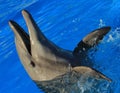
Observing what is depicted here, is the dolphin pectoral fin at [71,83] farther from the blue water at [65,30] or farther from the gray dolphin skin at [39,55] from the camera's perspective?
the blue water at [65,30]

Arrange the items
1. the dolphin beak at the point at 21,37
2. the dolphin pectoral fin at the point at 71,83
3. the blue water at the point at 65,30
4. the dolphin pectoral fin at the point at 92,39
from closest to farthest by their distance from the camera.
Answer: the dolphin beak at the point at 21,37
the dolphin pectoral fin at the point at 71,83
the dolphin pectoral fin at the point at 92,39
the blue water at the point at 65,30

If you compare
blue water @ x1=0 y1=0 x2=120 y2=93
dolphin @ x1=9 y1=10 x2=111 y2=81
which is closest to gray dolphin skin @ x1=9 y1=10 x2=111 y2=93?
dolphin @ x1=9 y1=10 x2=111 y2=81

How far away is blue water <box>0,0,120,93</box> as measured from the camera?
6.71 meters

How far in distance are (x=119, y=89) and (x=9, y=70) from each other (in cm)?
344

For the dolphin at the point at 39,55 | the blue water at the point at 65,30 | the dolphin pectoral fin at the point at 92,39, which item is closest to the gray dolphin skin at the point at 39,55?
the dolphin at the point at 39,55

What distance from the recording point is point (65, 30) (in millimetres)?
9078

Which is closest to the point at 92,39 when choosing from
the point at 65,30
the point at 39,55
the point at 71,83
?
the point at 71,83

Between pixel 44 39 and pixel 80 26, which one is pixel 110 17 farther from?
pixel 44 39

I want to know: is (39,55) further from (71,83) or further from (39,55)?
(71,83)

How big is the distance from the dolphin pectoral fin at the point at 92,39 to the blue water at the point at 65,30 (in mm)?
257

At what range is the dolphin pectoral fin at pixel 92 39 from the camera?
506cm

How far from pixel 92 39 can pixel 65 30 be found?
Answer: 4030mm

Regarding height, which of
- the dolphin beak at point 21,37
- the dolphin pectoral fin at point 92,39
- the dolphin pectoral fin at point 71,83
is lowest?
the dolphin pectoral fin at point 71,83

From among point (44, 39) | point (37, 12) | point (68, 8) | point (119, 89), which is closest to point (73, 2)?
point (68, 8)
